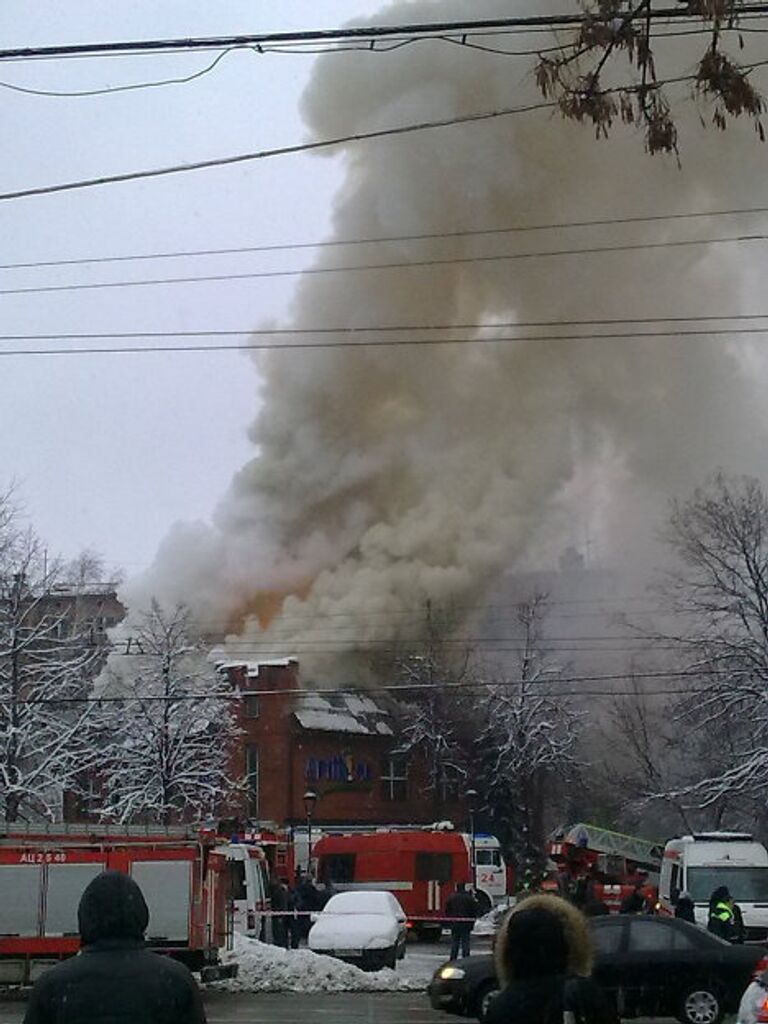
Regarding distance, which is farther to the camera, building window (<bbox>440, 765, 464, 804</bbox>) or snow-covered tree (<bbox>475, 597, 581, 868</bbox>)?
building window (<bbox>440, 765, 464, 804</bbox>)

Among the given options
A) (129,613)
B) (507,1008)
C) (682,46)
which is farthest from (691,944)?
(129,613)

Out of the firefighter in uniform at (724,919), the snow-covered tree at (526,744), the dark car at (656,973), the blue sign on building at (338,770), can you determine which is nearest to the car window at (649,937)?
the dark car at (656,973)

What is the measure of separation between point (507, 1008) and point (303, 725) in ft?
156

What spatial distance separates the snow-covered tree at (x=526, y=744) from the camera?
48281mm

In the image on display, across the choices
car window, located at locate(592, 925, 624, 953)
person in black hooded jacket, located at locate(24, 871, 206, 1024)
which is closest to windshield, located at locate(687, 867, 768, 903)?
car window, located at locate(592, 925, 624, 953)

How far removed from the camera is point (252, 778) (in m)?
50.8

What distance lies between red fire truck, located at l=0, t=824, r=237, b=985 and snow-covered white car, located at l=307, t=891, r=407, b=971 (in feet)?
7.79

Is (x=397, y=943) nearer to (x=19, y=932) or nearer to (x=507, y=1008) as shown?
(x=19, y=932)

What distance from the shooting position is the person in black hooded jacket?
3615 mm

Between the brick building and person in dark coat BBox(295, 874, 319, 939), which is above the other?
the brick building

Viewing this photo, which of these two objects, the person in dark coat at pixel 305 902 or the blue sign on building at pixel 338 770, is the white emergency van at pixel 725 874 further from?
the blue sign on building at pixel 338 770

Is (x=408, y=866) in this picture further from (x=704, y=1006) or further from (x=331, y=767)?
(x=331, y=767)

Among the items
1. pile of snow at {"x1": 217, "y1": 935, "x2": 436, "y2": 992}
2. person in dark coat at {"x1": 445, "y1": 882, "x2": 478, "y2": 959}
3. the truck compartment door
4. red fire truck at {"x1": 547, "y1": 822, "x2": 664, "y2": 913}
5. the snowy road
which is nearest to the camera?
the snowy road

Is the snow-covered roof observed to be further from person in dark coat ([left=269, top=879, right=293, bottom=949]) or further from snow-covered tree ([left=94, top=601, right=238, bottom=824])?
person in dark coat ([left=269, top=879, right=293, bottom=949])
